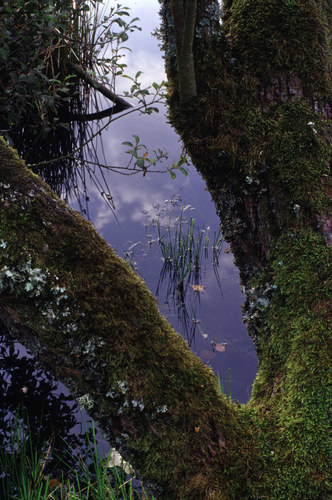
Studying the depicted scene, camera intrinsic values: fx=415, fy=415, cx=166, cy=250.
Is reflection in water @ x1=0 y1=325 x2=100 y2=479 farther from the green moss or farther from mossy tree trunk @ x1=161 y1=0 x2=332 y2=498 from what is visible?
the green moss

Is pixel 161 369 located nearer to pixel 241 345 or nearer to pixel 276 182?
pixel 276 182

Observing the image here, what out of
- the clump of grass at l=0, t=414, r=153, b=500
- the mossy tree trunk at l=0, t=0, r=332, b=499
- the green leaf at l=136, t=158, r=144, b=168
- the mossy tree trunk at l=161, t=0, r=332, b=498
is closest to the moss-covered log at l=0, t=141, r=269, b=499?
the mossy tree trunk at l=0, t=0, r=332, b=499

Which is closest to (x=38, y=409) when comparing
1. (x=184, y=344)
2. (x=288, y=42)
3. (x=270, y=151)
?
(x=184, y=344)

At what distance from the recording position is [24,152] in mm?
4656

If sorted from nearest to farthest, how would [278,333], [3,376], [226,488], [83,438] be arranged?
[226,488] → [278,333] → [83,438] → [3,376]

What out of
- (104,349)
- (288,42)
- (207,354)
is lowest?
(104,349)

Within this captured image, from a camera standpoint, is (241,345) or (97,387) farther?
(241,345)

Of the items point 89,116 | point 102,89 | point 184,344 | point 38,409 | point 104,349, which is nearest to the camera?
point 104,349

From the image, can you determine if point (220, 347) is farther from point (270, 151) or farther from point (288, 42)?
point (288, 42)

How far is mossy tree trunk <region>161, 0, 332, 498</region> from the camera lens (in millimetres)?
1567

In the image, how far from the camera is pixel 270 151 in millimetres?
1714

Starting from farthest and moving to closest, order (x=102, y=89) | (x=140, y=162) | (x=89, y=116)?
(x=89, y=116) < (x=102, y=89) < (x=140, y=162)

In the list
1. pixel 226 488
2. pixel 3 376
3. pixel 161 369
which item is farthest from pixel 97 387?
pixel 3 376

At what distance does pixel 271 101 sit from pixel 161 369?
48.0 inches
